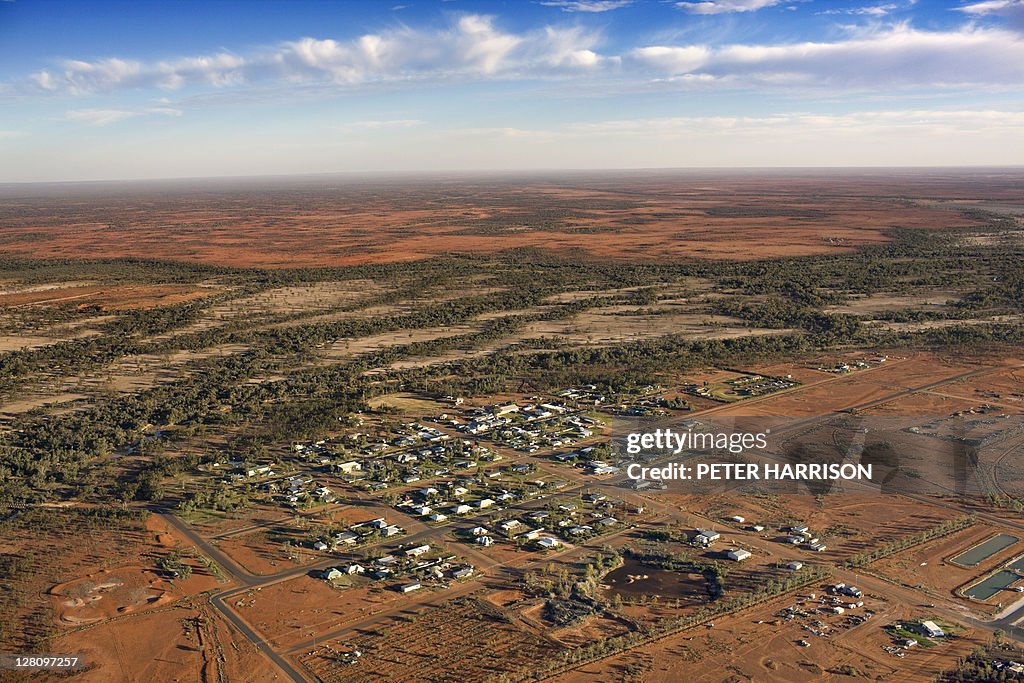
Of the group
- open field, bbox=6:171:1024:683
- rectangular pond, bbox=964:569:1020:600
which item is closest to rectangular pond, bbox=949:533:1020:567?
open field, bbox=6:171:1024:683

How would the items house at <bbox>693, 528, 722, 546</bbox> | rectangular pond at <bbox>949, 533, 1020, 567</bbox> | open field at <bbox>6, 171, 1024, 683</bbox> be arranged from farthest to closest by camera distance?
house at <bbox>693, 528, 722, 546</bbox>
rectangular pond at <bbox>949, 533, 1020, 567</bbox>
open field at <bbox>6, 171, 1024, 683</bbox>

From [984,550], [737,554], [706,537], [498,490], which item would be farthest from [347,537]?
[984,550]

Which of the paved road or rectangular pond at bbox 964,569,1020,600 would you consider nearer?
the paved road

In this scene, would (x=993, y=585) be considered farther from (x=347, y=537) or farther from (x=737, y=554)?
(x=347, y=537)

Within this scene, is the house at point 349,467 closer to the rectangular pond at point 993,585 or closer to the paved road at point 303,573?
the paved road at point 303,573

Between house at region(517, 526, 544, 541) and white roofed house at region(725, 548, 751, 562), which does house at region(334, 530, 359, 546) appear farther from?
white roofed house at region(725, 548, 751, 562)

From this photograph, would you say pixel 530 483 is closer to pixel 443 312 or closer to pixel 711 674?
pixel 711 674

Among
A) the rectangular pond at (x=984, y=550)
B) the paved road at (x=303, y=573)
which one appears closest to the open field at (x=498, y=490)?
the paved road at (x=303, y=573)


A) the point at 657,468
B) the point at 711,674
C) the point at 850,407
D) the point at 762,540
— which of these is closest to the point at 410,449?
the point at 657,468

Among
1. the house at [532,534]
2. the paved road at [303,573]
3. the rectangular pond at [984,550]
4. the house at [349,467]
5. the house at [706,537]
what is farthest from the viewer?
the house at [349,467]
